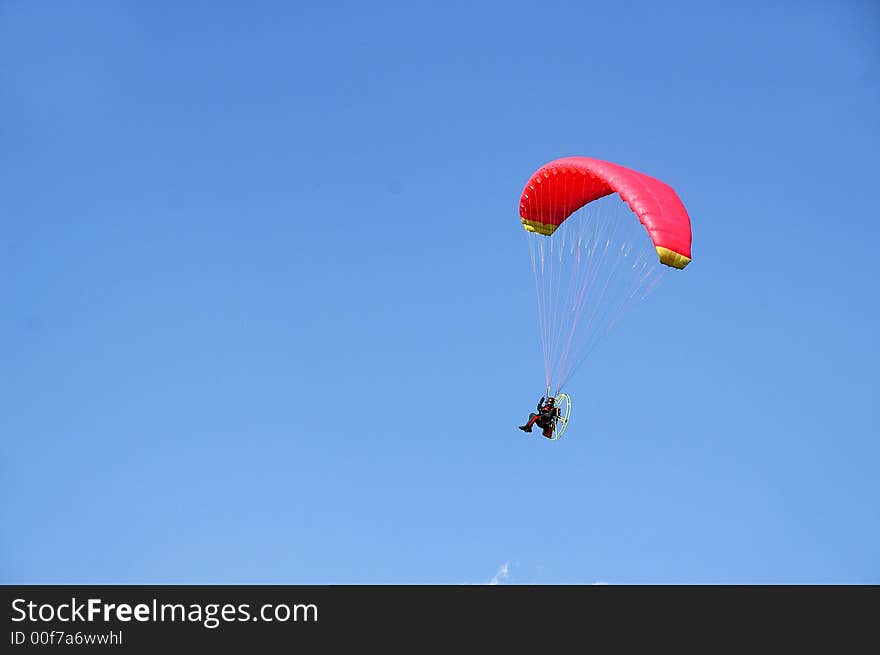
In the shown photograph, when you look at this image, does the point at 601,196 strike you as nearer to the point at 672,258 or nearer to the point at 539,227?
the point at 539,227

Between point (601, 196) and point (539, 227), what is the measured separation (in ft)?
10.1

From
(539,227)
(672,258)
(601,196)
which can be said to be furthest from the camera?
(539,227)

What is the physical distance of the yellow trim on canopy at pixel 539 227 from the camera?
46.3 metres

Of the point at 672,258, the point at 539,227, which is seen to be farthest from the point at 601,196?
the point at 672,258

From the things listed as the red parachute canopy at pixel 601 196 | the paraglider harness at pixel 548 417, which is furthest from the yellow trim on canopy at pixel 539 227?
the paraglider harness at pixel 548 417

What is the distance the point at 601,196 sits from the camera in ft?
145

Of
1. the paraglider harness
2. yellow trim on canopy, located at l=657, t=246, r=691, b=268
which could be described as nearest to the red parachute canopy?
yellow trim on canopy, located at l=657, t=246, r=691, b=268

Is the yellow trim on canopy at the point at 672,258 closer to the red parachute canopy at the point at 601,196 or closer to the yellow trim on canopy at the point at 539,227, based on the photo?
the red parachute canopy at the point at 601,196

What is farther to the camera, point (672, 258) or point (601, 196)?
point (601, 196)
